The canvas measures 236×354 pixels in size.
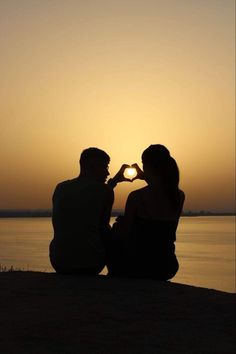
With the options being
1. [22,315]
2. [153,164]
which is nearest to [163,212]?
[153,164]

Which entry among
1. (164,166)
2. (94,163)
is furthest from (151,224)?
(94,163)

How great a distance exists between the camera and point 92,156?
6.92 m

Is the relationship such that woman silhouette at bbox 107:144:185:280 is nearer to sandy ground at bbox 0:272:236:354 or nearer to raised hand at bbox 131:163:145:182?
sandy ground at bbox 0:272:236:354

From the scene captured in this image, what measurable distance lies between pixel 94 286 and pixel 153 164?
1.45 meters

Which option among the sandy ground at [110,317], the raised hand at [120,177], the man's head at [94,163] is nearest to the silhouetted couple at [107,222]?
the man's head at [94,163]

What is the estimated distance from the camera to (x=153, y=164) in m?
6.73

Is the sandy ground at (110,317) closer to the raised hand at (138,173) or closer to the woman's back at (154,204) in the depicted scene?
the woman's back at (154,204)

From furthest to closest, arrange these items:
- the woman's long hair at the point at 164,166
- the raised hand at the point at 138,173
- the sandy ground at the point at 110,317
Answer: the raised hand at the point at 138,173, the woman's long hair at the point at 164,166, the sandy ground at the point at 110,317

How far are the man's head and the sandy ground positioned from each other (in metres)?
1.18

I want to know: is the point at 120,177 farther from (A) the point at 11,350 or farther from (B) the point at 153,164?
(A) the point at 11,350

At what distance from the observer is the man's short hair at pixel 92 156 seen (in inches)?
273

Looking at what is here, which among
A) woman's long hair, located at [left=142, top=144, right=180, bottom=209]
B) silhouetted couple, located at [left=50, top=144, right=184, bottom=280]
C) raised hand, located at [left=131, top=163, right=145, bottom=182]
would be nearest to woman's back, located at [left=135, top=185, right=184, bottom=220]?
silhouetted couple, located at [left=50, top=144, right=184, bottom=280]

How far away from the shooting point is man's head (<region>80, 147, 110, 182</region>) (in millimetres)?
6926

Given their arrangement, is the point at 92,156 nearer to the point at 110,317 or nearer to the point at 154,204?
the point at 154,204
